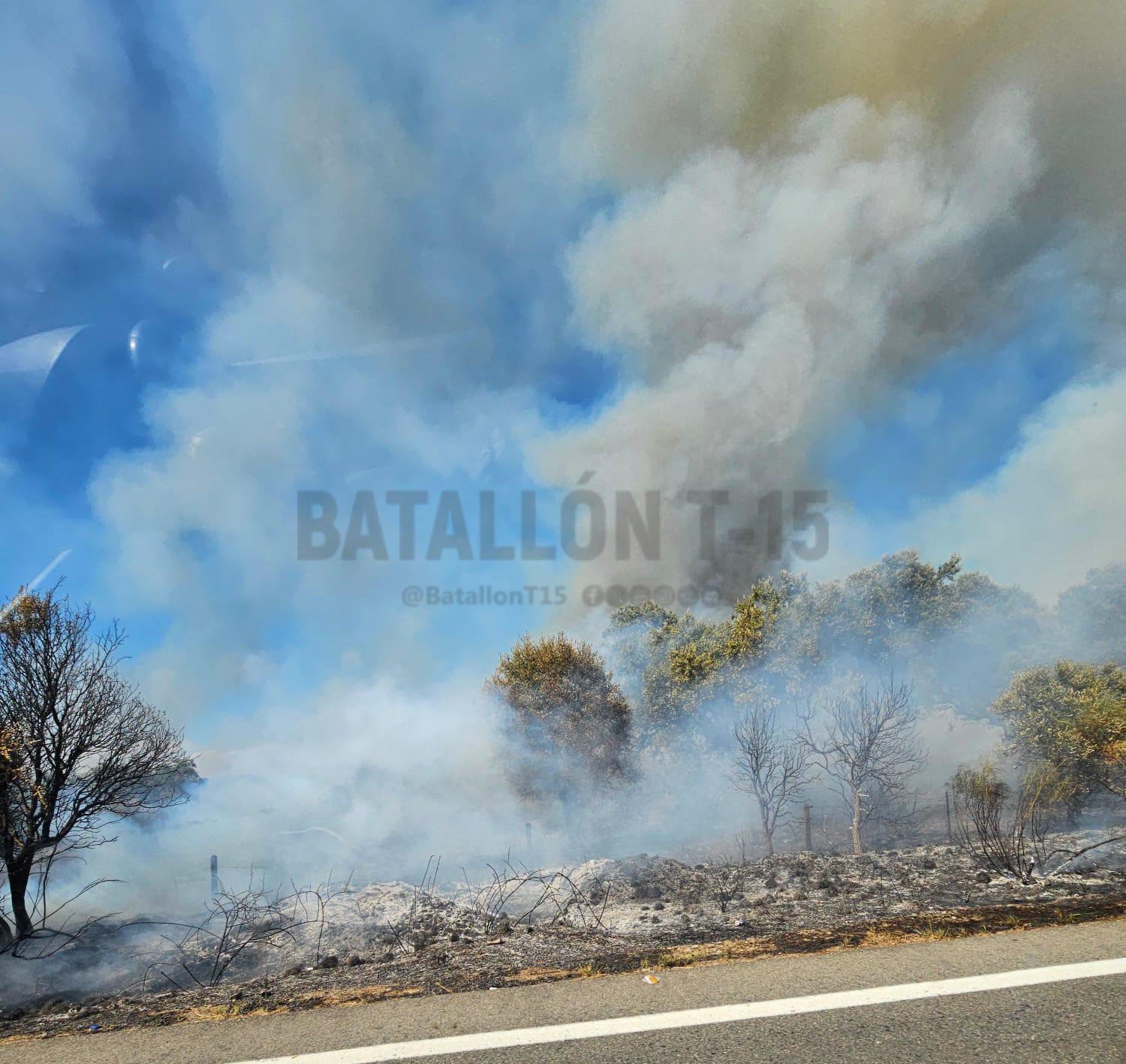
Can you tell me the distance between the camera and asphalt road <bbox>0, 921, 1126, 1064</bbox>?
2721mm

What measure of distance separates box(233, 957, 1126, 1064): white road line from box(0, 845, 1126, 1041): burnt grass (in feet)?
2.23

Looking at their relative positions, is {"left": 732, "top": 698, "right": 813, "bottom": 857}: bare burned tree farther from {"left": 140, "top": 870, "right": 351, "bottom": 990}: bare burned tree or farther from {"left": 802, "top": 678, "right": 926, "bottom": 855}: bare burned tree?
{"left": 140, "top": 870, "right": 351, "bottom": 990}: bare burned tree

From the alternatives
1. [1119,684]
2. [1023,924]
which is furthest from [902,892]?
[1119,684]

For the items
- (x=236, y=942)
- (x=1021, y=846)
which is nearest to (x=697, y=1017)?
(x=1021, y=846)

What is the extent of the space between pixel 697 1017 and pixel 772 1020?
350mm

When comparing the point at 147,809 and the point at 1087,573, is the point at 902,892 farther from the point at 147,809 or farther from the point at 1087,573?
the point at 1087,573

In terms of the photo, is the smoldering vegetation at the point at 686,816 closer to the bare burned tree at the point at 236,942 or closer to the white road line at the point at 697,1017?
the bare burned tree at the point at 236,942

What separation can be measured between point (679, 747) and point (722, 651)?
12.3ft

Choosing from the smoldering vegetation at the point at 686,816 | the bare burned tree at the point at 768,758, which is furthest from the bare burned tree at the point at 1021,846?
the bare burned tree at the point at 768,758

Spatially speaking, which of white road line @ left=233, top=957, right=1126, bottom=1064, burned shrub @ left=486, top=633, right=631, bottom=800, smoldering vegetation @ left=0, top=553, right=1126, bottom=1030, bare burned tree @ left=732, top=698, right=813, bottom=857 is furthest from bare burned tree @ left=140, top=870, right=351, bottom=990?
burned shrub @ left=486, top=633, right=631, bottom=800

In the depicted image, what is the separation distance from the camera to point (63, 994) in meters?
5.14

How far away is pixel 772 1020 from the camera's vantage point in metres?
2.97

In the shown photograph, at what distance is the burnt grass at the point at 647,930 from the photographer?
3818 mm

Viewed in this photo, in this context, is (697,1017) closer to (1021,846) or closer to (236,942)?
(1021,846)
